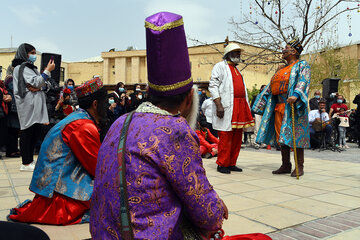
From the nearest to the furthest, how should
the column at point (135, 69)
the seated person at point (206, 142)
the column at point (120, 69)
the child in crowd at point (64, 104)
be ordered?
the child in crowd at point (64, 104) → the seated person at point (206, 142) → the column at point (135, 69) → the column at point (120, 69)

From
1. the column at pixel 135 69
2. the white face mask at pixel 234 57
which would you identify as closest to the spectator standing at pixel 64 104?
the white face mask at pixel 234 57

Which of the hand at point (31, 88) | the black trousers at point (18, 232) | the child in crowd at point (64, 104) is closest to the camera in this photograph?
the black trousers at point (18, 232)

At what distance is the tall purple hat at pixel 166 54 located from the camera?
1.37 metres

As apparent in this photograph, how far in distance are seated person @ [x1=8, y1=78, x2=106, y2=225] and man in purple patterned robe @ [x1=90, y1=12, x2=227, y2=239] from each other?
3.91 ft

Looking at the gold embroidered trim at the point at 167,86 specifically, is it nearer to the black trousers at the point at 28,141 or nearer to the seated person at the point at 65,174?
the seated person at the point at 65,174

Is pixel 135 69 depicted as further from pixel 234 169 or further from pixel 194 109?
pixel 194 109

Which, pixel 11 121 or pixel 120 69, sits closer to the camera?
pixel 11 121

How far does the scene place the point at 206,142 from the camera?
7.37 meters

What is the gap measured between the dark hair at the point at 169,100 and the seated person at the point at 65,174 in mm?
1229

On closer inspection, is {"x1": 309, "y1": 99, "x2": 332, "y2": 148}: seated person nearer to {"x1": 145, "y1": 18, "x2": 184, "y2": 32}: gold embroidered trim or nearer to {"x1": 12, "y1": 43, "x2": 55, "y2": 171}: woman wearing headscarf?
{"x1": 12, "y1": 43, "x2": 55, "y2": 171}: woman wearing headscarf

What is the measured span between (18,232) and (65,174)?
5.58 feet

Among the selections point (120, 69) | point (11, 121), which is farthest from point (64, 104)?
point (120, 69)

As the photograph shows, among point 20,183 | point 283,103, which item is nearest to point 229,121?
point 283,103

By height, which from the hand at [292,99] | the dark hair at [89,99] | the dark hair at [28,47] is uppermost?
the dark hair at [28,47]
